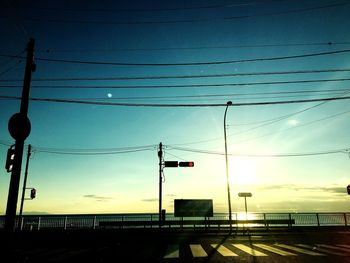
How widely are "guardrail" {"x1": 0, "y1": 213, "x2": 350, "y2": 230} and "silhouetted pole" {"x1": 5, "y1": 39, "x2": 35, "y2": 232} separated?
56.2ft

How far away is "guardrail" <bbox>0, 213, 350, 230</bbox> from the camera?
23797 millimetres

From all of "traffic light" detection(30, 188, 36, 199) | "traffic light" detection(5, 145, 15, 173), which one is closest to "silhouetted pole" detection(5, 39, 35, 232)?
"traffic light" detection(5, 145, 15, 173)

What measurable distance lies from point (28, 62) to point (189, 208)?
21.9 m

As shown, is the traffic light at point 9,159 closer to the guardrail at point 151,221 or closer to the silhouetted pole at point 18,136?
the silhouetted pole at point 18,136

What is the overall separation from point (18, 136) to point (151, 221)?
1796 cm

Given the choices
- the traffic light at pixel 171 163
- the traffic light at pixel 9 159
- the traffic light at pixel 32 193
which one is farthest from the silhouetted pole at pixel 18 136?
the traffic light at pixel 32 193

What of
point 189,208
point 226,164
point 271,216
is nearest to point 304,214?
point 271,216

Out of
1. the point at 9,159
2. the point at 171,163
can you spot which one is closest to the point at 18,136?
the point at 9,159

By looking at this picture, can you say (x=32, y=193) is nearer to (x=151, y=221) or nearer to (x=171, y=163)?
(x=151, y=221)

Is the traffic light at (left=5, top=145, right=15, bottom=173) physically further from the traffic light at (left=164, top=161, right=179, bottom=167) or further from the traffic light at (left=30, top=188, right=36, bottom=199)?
the traffic light at (left=30, top=188, right=36, bottom=199)

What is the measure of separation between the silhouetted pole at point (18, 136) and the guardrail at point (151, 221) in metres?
17.1

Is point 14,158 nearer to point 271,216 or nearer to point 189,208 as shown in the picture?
point 189,208

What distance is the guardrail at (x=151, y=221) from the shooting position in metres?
23.8

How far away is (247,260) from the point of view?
31.3 ft
